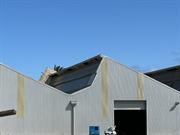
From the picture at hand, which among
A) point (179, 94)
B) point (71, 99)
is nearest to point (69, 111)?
point (71, 99)

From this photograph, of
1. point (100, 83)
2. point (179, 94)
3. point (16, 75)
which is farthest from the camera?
point (179, 94)

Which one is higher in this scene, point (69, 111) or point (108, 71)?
point (108, 71)

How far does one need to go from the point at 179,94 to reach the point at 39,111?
14.9m

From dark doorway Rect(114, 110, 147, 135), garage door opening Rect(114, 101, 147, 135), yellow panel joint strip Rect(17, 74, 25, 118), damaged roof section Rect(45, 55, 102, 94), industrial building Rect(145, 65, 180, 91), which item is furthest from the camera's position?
industrial building Rect(145, 65, 180, 91)

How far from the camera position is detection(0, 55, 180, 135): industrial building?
4666 centimetres

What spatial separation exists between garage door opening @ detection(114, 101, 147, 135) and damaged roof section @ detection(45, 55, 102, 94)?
4342 millimetres

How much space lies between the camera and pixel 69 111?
48625mm

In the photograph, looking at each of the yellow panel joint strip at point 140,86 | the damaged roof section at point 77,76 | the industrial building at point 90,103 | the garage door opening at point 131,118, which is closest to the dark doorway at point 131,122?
the garage door opening at point 131,118

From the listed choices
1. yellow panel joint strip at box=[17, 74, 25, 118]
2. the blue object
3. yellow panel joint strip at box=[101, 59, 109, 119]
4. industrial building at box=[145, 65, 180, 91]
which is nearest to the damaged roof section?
yellow panel joint strip at box=[101, 59, 109, 119]

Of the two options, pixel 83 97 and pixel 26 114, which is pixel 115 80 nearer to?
pixel 83 97

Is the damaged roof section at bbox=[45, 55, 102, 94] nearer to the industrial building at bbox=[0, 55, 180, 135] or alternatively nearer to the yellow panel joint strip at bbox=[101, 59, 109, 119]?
the industrial building at bbox=[0, 55, 180, 135]

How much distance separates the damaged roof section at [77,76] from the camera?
177 feet

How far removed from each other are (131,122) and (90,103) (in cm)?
1239

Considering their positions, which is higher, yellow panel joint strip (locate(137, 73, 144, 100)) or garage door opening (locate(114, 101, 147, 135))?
yellow panel joint strip (locate(137, 73, 144, 100))
